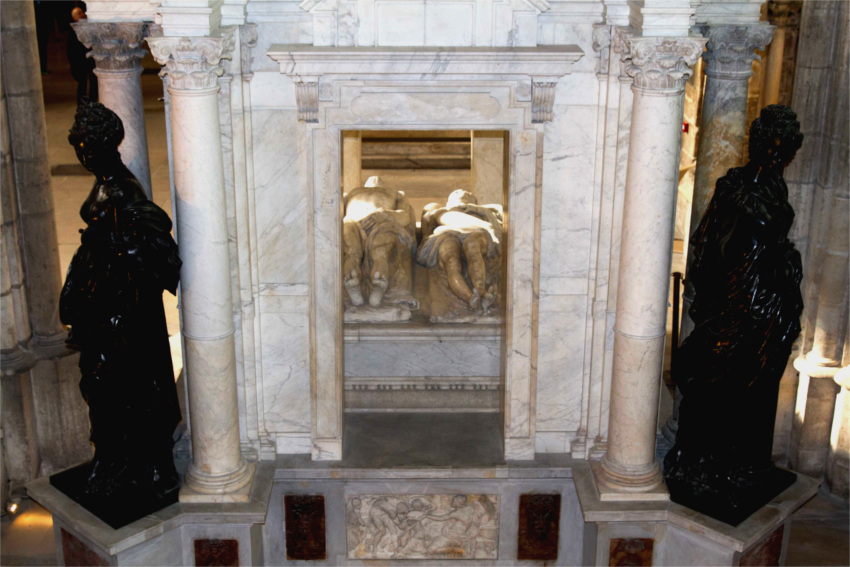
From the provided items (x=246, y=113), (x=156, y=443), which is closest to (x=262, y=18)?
(x=246, y=113)

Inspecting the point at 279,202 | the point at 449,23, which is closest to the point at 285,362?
the point at 279,202

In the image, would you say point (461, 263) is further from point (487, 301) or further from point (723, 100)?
point (723, 100)

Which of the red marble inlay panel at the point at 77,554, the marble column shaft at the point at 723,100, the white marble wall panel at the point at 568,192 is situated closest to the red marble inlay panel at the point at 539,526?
the white marble wall panel at the point at 568,192

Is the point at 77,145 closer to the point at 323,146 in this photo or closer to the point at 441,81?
the point at 323,146

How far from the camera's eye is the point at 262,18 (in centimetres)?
641

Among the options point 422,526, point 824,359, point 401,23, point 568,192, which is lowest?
point 422,526

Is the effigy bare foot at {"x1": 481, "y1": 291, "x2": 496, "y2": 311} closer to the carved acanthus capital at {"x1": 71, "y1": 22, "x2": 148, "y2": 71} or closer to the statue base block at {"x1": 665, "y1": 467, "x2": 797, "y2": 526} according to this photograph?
the statue base block at {"x1": 665, "y1": 467, "x2": 797, "y2": 526}

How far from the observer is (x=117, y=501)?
6.72 metres

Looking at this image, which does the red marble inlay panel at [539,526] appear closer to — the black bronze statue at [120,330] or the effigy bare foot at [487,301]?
the effigy bare foot at [487,301]

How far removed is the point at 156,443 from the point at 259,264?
1240mm

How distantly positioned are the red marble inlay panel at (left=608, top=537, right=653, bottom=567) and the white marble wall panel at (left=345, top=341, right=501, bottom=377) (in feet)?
5.17

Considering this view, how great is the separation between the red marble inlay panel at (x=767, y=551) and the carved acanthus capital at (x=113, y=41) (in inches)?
191

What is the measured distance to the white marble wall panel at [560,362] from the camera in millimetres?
7027

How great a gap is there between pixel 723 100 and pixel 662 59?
1272 millimetres
